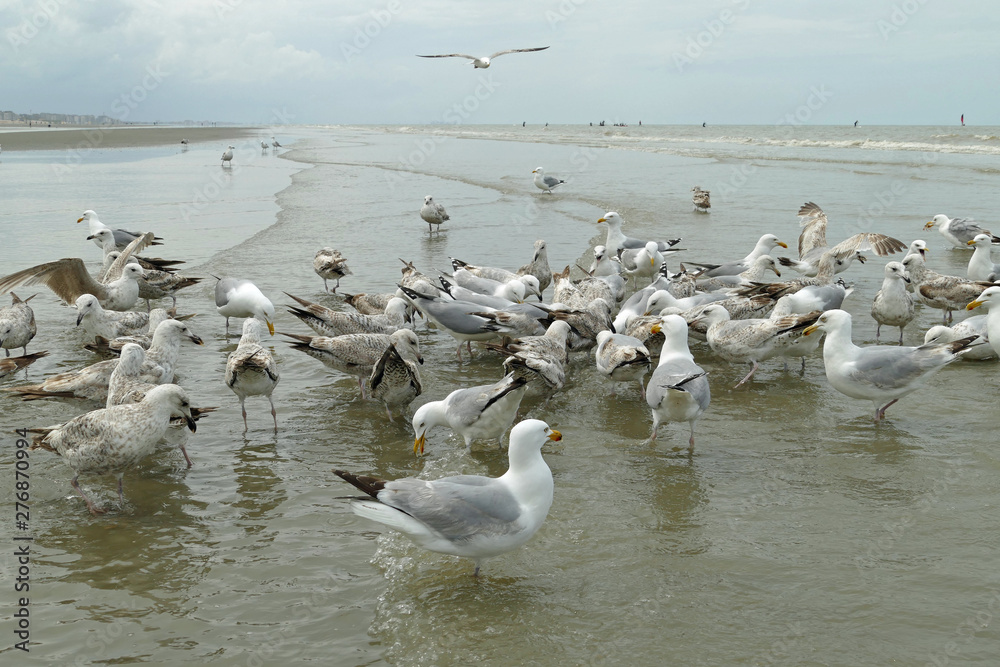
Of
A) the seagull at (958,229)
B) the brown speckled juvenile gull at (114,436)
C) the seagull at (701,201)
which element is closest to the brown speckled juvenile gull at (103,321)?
the brown speckled juvenile gull at (114,436)

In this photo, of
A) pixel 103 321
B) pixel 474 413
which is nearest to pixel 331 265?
pixel 103 321

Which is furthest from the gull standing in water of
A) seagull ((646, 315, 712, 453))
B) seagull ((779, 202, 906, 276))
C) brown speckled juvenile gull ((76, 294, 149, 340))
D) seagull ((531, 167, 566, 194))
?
seagull ((531, 167, 566, 194))

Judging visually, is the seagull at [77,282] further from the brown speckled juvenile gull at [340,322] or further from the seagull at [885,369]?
the seagull at [885,369]

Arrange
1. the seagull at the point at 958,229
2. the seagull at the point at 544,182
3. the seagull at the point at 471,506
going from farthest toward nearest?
the seagull at the point at 544,182 < the seagull at the point at 958,229 < the seagull at the point at 471,506

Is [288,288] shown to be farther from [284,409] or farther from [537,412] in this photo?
[537,412]

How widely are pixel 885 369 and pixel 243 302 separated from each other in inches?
278

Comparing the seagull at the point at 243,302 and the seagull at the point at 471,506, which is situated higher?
the seagull at the point at 243,302

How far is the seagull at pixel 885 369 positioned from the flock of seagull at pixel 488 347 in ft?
0.04

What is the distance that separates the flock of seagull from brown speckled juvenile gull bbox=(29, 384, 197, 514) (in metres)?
0.01

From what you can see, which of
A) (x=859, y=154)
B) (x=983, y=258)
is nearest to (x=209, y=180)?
(x=983, y=258)

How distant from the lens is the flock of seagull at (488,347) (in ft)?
14.4

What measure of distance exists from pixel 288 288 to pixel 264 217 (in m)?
7.47

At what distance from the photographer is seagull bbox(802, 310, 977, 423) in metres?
6.42

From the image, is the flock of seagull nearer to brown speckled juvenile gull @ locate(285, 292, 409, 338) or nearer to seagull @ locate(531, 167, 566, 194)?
brown speckled juvenile gull @ locate(285, 292, 409, 338)
